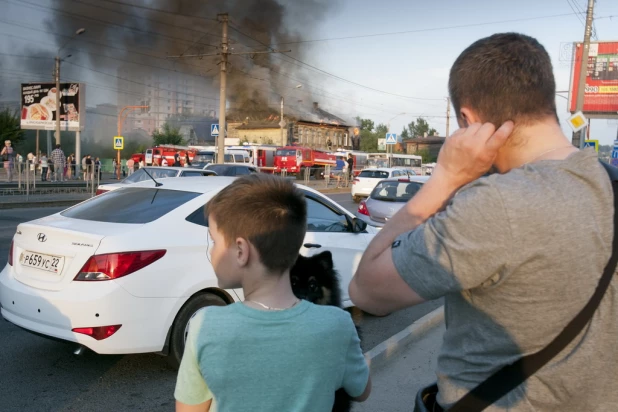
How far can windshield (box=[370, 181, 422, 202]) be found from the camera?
476 inches

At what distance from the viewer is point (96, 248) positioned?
4.24 m

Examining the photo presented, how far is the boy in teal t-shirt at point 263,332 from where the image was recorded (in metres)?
1.51

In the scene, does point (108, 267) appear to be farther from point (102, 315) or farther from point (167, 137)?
point (167, 137)

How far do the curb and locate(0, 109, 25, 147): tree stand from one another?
53.3 m

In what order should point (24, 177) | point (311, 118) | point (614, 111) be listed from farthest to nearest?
point (311, 118) < point (614, 111) < point (24, 177)

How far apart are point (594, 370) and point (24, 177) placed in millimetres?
21273

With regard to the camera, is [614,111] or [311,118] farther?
[311,118]

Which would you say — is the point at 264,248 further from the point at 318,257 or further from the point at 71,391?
the point at 71,391

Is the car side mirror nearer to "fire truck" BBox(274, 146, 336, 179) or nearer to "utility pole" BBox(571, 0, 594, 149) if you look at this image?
"utility pole" BBox(571, 0, 594, 149)

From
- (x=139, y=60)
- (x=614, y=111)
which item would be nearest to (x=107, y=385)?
(x=614, y=111)

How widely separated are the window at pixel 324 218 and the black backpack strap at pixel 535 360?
452cm

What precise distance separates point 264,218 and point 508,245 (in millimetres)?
717

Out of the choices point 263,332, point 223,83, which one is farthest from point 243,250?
point 223,83

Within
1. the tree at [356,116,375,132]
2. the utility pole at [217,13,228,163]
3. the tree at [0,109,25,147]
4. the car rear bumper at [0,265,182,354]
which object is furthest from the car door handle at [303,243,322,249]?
the tree at [356,116,375,132]
